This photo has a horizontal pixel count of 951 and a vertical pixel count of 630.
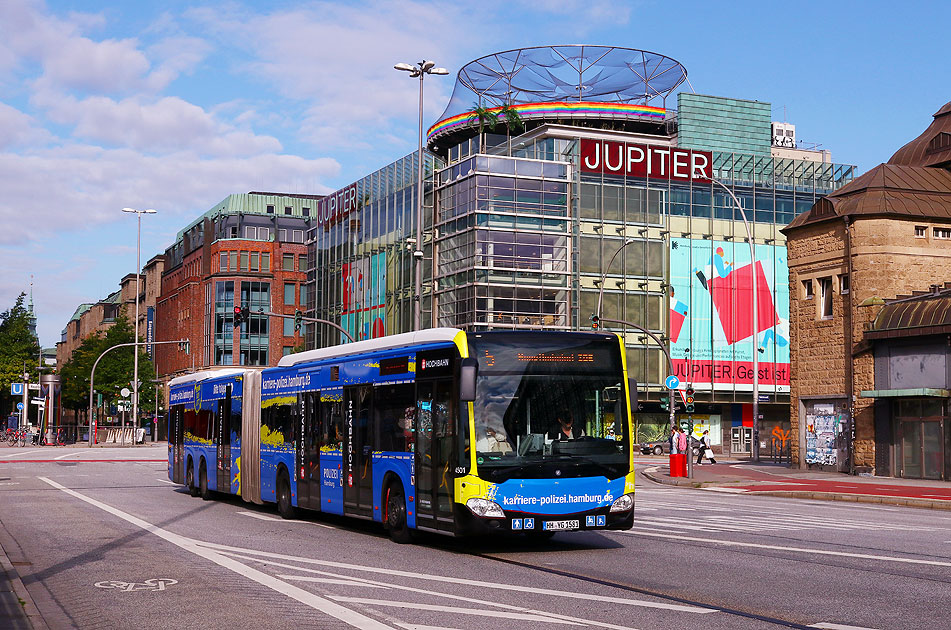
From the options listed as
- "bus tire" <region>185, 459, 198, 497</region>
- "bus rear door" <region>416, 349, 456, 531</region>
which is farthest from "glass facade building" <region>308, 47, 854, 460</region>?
"bus rear door" <region>416, 349, 456, 531</region>

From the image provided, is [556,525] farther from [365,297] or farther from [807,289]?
[365,297]

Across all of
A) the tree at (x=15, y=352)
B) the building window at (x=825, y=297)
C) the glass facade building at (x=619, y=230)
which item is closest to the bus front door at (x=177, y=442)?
the building window at (x=825, y=297)

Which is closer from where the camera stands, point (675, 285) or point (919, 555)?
point (919, 555)

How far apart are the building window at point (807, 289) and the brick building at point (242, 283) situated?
6689 cm

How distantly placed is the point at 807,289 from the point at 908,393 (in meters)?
7.70

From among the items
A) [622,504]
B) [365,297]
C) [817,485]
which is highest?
[365,297]

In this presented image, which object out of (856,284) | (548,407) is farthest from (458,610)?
(856,284)

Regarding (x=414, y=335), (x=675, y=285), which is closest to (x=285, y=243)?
(x=675, y=285)

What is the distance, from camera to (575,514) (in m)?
14.8

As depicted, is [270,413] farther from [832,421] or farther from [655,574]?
[832,421]

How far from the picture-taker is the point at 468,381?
558 inches

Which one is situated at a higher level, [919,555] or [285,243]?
[285,243]

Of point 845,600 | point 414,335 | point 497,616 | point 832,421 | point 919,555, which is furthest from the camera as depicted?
point 832,421

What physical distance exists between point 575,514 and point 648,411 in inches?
2259
